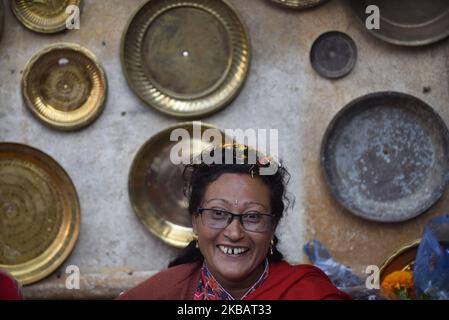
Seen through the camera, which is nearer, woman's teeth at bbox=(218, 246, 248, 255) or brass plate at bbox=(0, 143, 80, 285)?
woman's teeth at bbox=(218, 246, 248, 255)

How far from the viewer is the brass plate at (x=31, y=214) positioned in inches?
147

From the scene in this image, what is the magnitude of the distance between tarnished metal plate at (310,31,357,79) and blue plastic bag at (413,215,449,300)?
1.06 meters

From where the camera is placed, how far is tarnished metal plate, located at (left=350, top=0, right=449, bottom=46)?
11.4 feet

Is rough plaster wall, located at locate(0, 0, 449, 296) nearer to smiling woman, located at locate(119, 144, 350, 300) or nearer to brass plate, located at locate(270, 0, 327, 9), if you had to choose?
brass plate, located at locate(270, 0, 327, 9)

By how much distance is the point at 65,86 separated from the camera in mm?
3721

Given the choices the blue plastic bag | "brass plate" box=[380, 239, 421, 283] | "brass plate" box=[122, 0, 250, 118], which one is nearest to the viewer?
the blue plastic bag

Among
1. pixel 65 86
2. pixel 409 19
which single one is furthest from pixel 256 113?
pixel 65 86

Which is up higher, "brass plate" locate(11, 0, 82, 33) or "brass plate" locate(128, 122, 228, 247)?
"brass plate" locate(11, 0, 82, 33)

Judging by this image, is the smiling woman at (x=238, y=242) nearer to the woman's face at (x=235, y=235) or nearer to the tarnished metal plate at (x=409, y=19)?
the woman's face at (x=235, y=235)

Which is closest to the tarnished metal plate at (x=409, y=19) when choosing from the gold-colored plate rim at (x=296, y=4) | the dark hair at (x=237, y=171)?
the gold-colored plate rim at (x=296, y=4)

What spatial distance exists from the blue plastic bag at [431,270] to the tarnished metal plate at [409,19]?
111 cm

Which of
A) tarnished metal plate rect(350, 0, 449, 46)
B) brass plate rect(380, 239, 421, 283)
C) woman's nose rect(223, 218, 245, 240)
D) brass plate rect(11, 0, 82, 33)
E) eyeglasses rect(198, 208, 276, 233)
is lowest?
woman's nose rect(223, 218, 245, 240)

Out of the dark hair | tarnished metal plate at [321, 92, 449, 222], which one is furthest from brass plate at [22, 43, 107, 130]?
the dark hair

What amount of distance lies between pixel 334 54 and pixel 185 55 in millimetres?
719
